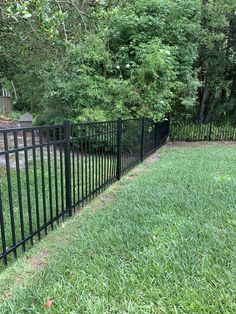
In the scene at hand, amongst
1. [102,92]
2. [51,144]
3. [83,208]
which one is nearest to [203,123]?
[102,92]

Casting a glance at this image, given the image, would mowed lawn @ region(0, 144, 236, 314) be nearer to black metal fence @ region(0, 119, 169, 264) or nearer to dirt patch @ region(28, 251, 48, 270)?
dirt patch @ region(28, 251, 48, 270)

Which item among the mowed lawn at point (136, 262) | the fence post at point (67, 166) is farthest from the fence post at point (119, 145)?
the fence post at point (67, 166)

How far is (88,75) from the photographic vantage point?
25.4ft

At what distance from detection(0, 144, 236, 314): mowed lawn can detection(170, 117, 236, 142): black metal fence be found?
787cm

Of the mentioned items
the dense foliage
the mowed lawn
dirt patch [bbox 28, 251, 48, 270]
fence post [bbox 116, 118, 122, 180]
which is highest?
the dense foliage

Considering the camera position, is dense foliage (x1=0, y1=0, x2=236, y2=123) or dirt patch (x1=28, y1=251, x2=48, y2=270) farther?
dense foliage (x1=0, y1=0, x2=236, y2=123)

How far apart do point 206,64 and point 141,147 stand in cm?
728

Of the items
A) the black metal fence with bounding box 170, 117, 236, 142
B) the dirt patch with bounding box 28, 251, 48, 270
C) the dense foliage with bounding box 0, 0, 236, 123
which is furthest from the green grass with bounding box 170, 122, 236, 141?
the dirt patch with bounding box 28, 251, 48, 270

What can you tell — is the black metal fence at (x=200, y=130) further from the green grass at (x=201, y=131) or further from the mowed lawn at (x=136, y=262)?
the mowed lawn at (x=136, y=262)

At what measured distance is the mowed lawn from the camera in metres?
1.90

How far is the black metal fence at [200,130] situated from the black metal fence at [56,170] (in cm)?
506

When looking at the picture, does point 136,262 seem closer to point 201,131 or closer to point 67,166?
point 67,166

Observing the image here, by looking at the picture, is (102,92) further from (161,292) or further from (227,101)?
(227,101)

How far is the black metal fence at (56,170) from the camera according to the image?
2.62 meters
